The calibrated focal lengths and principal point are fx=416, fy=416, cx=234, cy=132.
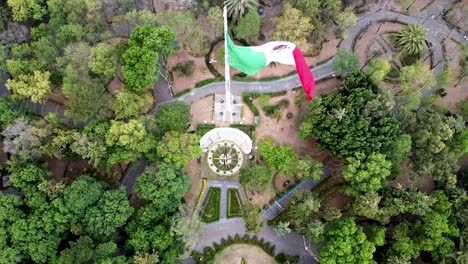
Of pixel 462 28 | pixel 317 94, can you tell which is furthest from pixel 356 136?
pixel 462 28

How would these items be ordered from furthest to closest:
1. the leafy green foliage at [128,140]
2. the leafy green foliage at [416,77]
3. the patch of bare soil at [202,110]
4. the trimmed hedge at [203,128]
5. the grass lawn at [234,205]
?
the patch of bare soil at [202,110] < the trimmed hedge at [203,128] < the grass lawn at [234,205] < the leafy green foliage at [416,77] < the leafy green foliage at [128,140]

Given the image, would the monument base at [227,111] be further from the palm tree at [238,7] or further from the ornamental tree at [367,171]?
the ornamental tree at [367,171]

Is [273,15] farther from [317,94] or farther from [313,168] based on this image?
[313,168]

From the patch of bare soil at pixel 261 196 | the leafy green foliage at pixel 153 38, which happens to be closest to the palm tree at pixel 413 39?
the patch of bare soil at pixel 261 196

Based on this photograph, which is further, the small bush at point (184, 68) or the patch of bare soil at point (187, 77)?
the patch of bare soil at point (187, 77)

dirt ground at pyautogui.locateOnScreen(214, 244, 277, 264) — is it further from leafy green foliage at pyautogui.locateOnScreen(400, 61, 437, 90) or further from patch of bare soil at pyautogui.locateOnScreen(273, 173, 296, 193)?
leafy green foliage at pyautogui.locateOnScreen(400, 61, 437, 90)

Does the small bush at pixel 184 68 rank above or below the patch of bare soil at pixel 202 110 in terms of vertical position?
above

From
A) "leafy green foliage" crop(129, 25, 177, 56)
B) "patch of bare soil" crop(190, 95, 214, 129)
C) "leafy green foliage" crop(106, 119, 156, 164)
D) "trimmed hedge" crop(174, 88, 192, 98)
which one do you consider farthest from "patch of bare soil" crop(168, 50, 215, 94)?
"leafy green foliage" crop(106, 119, 156, 164)
